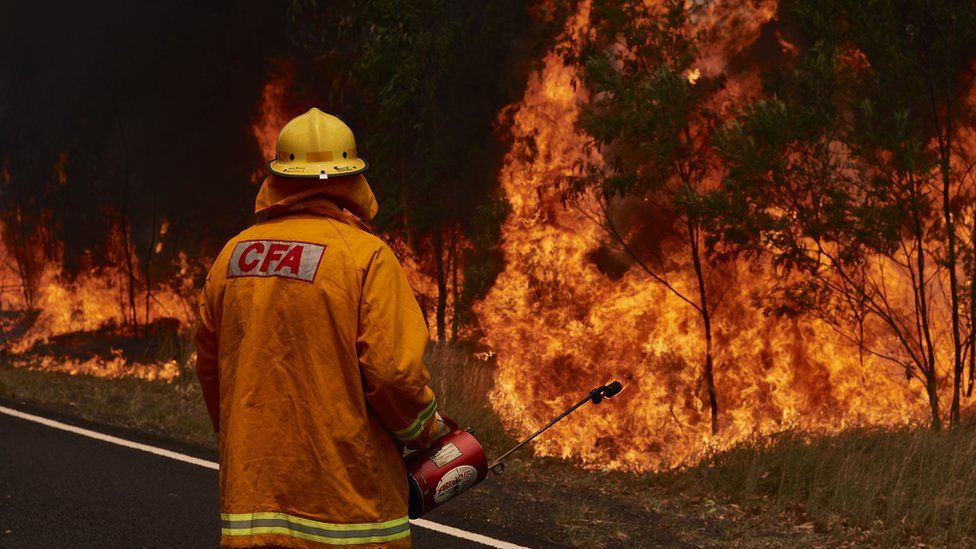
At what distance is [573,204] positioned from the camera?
431 inches

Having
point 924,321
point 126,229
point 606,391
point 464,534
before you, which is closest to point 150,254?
point 126,229

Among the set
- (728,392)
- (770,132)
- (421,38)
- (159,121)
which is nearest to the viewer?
(770,132)

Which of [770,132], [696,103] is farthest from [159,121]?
[770,132]

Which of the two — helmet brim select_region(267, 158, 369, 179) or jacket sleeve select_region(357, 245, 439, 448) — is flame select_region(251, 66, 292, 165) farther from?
jacket sleeve select_region(357, 245, 439, 448)

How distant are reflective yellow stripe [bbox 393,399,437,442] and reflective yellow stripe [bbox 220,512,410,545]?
0.26 m

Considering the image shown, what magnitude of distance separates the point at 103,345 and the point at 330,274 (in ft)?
52.6

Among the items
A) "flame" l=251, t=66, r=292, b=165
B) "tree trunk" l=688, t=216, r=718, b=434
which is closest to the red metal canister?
"tree trunk" l=688, t=216, r=718, b=434

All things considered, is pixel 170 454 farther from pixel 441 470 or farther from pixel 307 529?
pixel 307 529

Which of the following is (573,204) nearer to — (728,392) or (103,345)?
(728,392)

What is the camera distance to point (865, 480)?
6.69 metres

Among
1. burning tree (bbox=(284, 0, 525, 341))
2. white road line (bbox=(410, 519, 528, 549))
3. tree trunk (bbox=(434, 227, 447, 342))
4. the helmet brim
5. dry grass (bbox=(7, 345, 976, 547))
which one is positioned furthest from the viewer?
tree trunk (bbox=(434, 227, 447, 342))

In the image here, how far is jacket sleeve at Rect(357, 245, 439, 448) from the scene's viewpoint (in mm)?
3115

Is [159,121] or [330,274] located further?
[159,121]

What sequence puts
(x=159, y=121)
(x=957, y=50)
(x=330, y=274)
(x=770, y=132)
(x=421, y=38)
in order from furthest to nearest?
(x=159, y=121)
(x=421, y=38)
(x=957, y=50)
(x=770, y=132)
(x=330, y=274)
